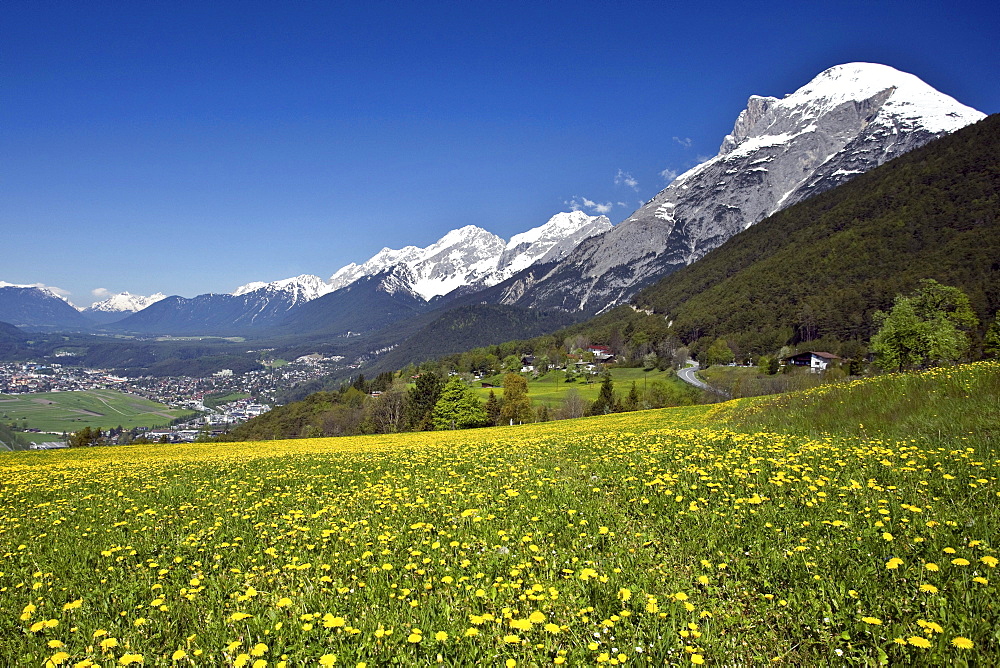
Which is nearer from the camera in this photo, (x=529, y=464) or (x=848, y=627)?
(x=848, y=627)

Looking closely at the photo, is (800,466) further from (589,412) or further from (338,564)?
(589,412)

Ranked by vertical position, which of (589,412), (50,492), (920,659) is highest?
(920,659)

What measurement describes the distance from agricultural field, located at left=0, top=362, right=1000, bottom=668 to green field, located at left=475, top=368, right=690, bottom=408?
82.9 metres

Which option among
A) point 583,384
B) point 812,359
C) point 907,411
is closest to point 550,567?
point 907,411

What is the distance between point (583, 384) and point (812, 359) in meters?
66.2

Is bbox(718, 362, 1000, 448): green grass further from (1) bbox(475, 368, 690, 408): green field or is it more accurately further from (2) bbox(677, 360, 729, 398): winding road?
(2) bbox(677, 360, 729, 398): winding road

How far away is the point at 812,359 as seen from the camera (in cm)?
13662

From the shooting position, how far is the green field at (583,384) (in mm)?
108125

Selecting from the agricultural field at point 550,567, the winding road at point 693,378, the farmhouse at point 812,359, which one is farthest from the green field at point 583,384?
the agricultural field at point 550,567

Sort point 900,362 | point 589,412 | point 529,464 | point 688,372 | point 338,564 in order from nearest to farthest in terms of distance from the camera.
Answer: point 338,564 → point 529,464 → point 900,362 → point 589,412 → point 688,372

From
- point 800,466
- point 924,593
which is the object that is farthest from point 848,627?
point 800,466

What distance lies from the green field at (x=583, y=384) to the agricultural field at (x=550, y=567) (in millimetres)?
82891

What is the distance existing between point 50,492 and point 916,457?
21149mm

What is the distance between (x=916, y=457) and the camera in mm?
9688
